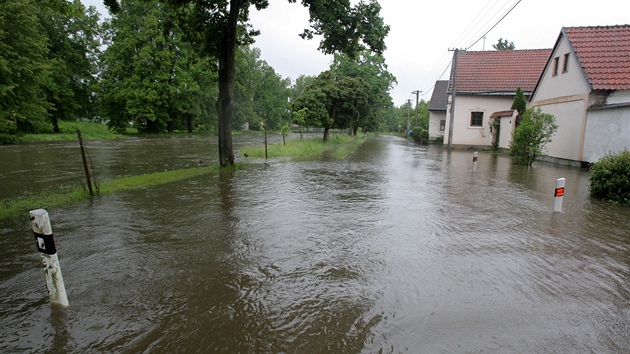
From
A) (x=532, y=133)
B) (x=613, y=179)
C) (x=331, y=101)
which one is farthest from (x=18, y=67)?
(x=613, y=179)

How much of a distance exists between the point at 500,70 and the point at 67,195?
111ft

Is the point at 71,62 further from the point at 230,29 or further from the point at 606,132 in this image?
the point at 606,132

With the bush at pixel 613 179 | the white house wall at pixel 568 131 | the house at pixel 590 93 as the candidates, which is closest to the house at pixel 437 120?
the house at pixel 590 93

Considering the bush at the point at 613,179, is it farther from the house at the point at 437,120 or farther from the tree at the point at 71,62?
the tree at the point at 71,62

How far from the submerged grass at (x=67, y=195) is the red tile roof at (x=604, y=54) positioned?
725 inches

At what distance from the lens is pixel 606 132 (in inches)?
578

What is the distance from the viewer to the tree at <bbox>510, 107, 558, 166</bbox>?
16234mm

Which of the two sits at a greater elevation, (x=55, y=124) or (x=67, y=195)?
(x=55, y=124)

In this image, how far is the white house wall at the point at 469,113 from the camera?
3041cm

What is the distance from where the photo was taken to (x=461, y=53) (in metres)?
33.4

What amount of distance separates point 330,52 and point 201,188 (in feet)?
28.8

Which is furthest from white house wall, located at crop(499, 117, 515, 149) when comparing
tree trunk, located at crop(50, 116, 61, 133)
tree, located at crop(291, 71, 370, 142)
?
tree trunk, located at crop(50, 116, 61, 133)

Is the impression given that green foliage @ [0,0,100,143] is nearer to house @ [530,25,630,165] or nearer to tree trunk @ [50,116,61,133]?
tree trunk @ [50,116,61,133]

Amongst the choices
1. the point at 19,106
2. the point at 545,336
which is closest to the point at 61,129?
the point at 19,106
